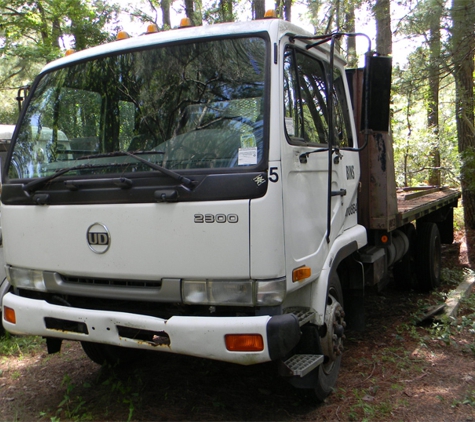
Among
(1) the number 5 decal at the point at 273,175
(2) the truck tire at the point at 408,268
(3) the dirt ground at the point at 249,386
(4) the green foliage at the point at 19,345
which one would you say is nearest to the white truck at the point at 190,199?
(1) the number 5 decal at the point at 273,175

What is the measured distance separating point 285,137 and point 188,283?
1052mm

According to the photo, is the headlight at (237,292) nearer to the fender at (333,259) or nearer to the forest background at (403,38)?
the fender at (333,259)

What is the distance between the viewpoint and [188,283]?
3.17 meters

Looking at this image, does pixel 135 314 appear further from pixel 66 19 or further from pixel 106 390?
pixel 66 19

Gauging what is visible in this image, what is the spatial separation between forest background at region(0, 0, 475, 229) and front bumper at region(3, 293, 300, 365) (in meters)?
5.51

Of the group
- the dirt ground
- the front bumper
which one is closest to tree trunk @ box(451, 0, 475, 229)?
the dirt ground

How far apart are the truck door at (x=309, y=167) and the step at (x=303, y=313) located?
9.8 inches

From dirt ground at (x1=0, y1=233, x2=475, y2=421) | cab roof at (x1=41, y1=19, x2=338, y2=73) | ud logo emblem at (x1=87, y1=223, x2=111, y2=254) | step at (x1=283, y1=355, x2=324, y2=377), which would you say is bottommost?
dirt ground at (x1=0, y1=233, x2=475, y2=421)

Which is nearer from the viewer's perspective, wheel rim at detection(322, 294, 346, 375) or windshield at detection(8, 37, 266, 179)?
windshield at detection(8, 37, 266, 179)

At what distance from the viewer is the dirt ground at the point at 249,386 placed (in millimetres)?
3795

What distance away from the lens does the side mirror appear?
3.66 m

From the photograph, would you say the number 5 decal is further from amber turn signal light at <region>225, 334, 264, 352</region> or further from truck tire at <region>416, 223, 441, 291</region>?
truck tire at <region>416, 223, 441, 291</region>

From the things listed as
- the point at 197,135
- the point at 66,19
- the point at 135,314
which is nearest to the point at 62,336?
the point at 135,314

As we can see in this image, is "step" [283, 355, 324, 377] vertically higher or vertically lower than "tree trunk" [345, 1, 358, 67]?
lower
